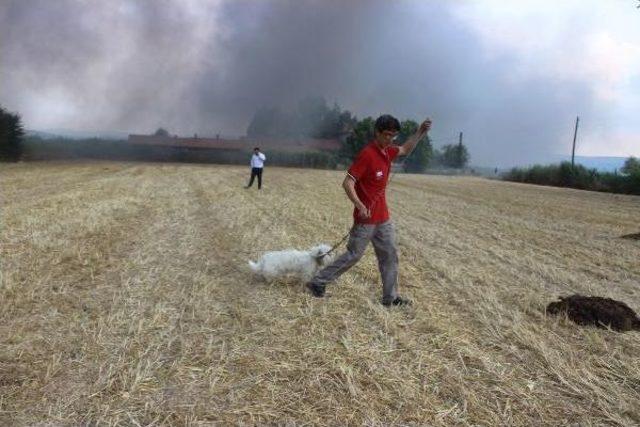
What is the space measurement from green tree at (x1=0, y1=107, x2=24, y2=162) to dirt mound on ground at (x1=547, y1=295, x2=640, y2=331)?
48.5 metres

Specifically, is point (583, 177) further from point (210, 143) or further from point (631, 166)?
point (210, 143)

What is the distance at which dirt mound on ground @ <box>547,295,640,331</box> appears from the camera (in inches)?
244

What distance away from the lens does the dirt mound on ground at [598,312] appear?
6.20 meters

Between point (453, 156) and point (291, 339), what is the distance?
97789mm

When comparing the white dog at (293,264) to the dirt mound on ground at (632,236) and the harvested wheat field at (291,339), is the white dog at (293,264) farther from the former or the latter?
the dirt mound on ground at (632,236)

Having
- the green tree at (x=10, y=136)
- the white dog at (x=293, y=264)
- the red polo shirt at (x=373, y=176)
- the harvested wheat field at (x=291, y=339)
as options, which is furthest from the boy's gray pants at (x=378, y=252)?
the green tree at (x=10, y=136)

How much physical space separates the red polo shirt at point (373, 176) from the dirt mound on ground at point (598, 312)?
2296 millimetres

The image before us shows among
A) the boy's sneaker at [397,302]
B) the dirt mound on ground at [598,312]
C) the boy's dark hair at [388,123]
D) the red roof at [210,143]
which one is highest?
the red roof at [210,143]

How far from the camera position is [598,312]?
20.9 ft

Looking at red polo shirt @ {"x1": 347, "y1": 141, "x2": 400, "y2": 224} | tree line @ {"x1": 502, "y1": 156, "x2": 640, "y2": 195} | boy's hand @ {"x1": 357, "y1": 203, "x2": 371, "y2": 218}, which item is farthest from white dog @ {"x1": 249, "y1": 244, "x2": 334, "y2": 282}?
tree line @ {"x1": 502, "y1": 156, "x2": 640, "y2": 195}

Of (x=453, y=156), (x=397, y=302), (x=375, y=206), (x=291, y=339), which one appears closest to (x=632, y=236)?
(x=397, y=302)

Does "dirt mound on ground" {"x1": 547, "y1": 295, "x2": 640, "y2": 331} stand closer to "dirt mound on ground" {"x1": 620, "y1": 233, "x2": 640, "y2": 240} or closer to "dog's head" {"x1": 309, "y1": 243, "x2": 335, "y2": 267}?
"dog's head" {"x1": 309, "y1": 243, "x2": 335, "y2": 267}

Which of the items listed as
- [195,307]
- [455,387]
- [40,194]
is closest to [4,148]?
[40,194]

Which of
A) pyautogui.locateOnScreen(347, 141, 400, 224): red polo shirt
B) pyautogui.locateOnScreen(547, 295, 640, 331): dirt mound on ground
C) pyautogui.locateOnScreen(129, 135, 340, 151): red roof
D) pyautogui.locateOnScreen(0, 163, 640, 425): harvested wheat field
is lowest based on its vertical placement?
pyautogui.locateOnScreen(0, 163, 640, 425): harvested wheat field
